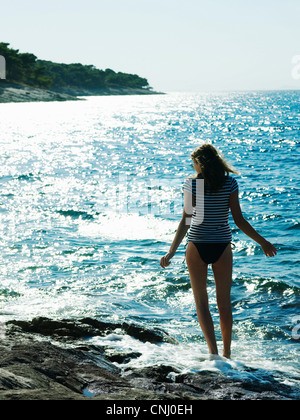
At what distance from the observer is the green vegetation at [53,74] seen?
108938mm

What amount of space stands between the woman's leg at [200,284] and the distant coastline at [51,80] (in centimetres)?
10041

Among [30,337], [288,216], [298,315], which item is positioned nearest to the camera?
[30,337]

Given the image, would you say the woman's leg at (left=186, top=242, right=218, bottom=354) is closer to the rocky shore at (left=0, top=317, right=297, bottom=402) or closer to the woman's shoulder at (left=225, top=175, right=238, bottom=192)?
the rocky shore at (left=0, top=317, right=297, bottom=402)

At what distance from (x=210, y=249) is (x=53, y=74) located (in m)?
149

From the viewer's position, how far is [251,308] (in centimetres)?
878

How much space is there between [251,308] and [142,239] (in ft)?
17.6

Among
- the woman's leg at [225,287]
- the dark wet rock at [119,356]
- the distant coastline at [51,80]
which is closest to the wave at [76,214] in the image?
the dark wet rock at [119,356]

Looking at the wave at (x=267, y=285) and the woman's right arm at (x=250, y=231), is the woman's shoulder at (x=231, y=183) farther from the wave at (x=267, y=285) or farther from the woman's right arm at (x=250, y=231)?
the wave at (x=267, y=285)

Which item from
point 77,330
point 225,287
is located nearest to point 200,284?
point 225,287

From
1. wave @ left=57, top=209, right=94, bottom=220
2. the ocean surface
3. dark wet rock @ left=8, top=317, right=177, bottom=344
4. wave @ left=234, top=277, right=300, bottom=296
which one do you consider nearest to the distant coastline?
the ocean surface

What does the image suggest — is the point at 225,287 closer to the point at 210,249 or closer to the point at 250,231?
the point at 210,249

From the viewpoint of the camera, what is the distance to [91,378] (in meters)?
4.67

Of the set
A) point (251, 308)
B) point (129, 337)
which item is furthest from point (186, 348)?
point (251, 308)

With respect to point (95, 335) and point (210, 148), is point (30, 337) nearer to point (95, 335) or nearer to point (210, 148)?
point (95, 335)
